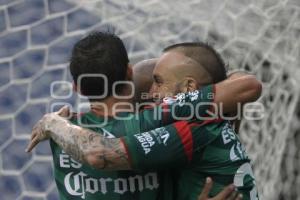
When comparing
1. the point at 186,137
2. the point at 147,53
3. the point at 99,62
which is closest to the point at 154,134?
the point at 186,137

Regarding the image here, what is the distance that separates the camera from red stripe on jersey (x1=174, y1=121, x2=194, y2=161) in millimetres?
1217

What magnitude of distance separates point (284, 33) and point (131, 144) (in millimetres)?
1656

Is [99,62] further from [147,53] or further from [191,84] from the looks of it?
[147,53]

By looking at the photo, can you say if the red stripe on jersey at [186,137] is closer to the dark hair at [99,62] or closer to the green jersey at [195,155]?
the green jersey at [195,155]

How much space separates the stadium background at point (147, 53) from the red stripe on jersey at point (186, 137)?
34.4 inches

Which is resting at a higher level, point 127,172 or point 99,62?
point 99,62

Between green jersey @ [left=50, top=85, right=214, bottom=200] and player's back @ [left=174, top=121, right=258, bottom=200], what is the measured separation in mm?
32

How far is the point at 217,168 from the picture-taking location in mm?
1252

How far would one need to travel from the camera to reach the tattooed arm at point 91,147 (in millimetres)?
1203

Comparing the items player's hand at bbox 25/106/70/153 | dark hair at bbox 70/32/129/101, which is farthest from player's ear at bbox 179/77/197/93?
player's hand at bbox 25/106/70/153

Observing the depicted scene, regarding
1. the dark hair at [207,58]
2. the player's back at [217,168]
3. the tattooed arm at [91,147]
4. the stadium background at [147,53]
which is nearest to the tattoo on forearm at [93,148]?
the tattooed arm at [91,147]

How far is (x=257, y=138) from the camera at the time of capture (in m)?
2.57

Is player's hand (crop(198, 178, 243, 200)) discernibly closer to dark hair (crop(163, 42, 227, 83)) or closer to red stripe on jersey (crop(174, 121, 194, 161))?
red stripe on jersey (crop(174, 121, 194, 161))

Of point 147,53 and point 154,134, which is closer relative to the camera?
point 154,134
